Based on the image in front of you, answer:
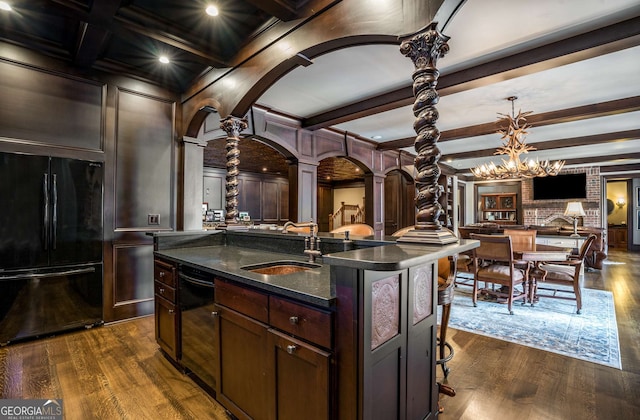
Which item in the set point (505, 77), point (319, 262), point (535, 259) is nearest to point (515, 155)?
point (535, 259)

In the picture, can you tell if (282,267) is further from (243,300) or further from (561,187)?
(561,187)

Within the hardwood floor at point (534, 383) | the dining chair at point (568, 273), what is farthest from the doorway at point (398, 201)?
the hardwood floor at point (534, 383)

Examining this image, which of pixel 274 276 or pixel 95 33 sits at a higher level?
pixel 95 33

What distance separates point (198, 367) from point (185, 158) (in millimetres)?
2638

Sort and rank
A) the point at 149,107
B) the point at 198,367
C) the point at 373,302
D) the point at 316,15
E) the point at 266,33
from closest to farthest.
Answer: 1. the point at 373,302
2. the point at 198,367
3. the point at 316,15
4. the point at 266,33
5. the point at 149,107

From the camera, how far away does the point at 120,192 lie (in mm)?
3436

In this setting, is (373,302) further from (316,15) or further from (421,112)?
(316,15)

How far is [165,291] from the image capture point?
7.82 ft

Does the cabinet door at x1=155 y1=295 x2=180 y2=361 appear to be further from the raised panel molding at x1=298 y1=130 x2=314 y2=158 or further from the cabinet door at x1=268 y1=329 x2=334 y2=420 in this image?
the raised panel molding at x1=298 y1=130 x2=314 y2=158

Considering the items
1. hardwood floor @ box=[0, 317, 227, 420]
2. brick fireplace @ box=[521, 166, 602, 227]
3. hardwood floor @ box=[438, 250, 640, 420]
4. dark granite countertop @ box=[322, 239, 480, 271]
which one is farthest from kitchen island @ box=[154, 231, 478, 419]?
brick fireplace @ box=[521, 166, 602, 227]

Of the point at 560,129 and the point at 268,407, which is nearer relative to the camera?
the point at 268,407

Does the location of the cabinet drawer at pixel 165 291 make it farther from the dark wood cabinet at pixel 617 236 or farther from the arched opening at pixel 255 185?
the dark wood cabinet at pixel 617 236

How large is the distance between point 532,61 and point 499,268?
2.46 m

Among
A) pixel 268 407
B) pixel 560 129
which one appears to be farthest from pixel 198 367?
pixel 560 129
